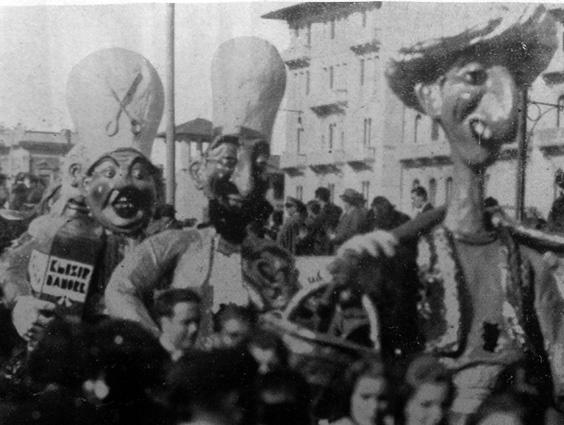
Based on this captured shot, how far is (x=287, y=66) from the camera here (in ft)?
17.5

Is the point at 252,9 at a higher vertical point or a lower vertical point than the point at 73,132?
higher

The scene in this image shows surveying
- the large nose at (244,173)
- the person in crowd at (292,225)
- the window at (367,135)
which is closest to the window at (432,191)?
the window at (367,135)

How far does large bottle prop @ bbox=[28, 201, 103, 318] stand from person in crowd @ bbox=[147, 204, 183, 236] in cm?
28

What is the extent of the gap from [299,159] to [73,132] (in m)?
1.14

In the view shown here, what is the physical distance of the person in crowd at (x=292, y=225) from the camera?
17.4ft

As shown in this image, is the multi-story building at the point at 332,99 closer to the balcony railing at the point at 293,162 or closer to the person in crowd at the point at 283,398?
the balcony railing at the point at 293,162

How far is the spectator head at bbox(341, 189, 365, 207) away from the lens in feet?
17.2

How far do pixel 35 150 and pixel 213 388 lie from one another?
147 centimetres

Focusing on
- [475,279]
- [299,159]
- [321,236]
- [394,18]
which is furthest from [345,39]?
[475,279]

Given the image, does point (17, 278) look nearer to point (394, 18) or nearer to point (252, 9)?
point (252, 9)

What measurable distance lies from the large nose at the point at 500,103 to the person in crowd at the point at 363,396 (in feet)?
4.14

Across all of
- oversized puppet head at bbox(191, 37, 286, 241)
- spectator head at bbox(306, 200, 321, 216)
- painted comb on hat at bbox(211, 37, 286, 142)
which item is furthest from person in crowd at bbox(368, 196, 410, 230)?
painted comb on hat at bbox(211, 37, 286, 142)

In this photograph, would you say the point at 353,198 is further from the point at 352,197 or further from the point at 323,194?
the point at 323,194

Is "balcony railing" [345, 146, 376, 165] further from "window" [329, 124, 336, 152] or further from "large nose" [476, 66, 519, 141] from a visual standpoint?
"large nose" [476, 66, 519, 141]
